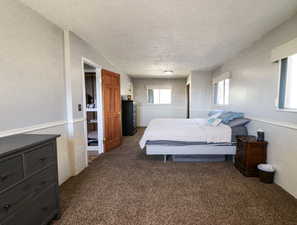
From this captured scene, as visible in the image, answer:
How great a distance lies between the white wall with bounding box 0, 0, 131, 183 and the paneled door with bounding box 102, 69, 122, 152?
962mm

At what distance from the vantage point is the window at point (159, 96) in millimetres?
7449

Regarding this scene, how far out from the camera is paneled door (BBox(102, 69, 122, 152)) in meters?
3.78

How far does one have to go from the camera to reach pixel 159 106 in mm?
7398

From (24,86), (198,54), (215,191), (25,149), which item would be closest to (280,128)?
(215,191)

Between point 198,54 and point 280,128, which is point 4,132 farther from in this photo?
point 198,54

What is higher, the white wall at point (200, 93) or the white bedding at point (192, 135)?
the white wall at point (200, 93)

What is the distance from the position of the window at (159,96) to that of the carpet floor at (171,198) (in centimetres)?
481

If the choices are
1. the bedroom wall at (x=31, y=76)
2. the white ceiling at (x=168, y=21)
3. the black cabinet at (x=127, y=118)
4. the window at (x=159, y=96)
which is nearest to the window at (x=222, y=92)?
the white ceiling at (x=168, y=21)

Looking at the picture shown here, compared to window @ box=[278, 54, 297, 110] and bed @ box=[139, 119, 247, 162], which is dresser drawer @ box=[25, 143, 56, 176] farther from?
window @ box=[278, 54, 297, 110]

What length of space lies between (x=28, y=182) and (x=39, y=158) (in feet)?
0.63

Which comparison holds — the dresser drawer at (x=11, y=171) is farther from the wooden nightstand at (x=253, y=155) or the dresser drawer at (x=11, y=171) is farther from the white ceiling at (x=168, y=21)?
the wooden nightstand at (x=253, y=155)

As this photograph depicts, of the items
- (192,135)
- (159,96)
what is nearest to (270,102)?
(192,135)

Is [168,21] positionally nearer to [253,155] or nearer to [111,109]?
[253,155]

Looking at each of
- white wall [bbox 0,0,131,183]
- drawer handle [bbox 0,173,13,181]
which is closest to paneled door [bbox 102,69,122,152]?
white wall [bbox 0,0,131,183]
